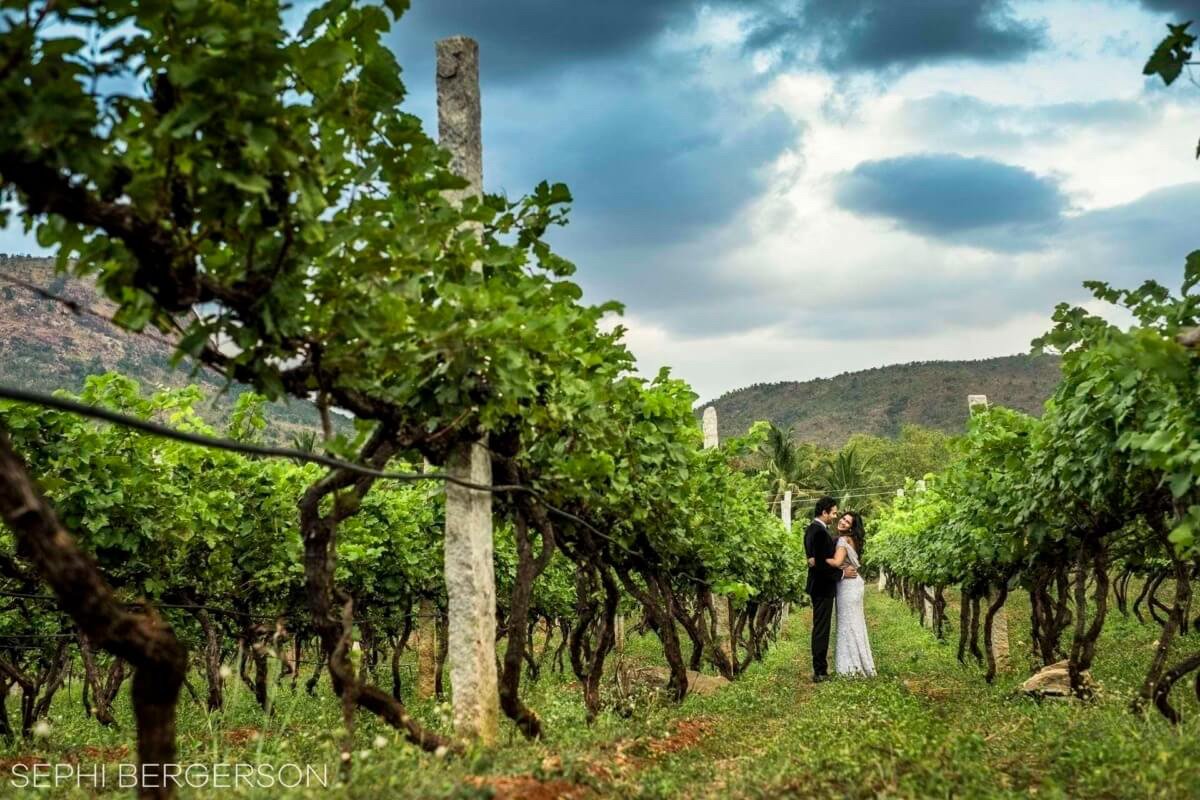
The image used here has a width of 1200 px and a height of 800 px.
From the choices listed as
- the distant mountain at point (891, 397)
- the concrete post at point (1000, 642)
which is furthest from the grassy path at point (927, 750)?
the distant mountain at point (891, 397)

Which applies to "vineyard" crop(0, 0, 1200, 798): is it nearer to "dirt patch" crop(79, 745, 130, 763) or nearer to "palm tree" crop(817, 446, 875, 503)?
"dirt patch" crop(79, 745, 130, 763)

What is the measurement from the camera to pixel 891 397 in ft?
479

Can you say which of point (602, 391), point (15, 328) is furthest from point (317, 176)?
point (15, 328)

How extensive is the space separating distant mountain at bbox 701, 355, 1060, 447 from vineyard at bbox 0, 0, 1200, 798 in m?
119

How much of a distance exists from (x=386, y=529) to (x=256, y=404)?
14.5 feet

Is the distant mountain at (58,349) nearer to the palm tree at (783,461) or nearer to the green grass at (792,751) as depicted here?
the palm tree at (783,461)

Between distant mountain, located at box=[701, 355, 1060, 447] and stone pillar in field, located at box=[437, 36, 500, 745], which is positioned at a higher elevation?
distant mountain, located at box=[701, 355, 1060, 447]

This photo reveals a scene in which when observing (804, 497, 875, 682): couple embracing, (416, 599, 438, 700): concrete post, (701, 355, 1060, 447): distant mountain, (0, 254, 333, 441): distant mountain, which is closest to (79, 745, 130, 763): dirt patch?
(416, 599, 438, 700): concrete post

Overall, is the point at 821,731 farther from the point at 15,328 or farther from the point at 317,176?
the point at 15,328

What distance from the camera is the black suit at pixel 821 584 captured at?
15.4 meters

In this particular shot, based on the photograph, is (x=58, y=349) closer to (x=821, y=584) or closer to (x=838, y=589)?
(x=838, y=589)

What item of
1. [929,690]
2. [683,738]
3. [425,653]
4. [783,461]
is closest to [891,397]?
[783,461]

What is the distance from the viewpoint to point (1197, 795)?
4902 mm

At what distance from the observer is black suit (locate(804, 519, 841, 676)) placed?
1536 centimetres
